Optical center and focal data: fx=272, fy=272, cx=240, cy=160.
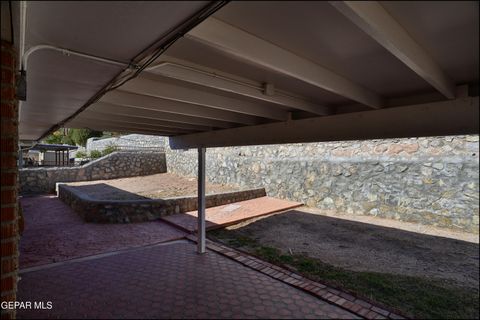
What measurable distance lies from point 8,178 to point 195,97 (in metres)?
1.77

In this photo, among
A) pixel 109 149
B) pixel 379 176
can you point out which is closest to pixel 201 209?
pixel 379 176

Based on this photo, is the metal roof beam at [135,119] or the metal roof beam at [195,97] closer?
the metal roof beam at [195,97]

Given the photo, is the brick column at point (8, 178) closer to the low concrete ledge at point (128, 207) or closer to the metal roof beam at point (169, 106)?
the metal roof beam at point (169, 106)

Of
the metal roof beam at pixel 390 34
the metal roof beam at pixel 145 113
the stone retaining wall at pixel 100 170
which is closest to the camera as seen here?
the metal roof beam at pixel 390 34

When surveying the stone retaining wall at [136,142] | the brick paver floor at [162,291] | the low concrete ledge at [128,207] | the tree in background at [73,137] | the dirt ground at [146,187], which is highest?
the tree in background at [73,137]

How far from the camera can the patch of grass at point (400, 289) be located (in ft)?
10.7

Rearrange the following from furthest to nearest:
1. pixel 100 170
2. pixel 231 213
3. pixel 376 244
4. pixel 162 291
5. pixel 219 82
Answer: pixel 100 170
pixel 231 213
pixel 376 244
pixel 162 291
pixel 219 82

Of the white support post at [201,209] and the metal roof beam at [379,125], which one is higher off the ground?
the metal roof beam at [379,125]

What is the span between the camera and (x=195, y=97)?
2.86m

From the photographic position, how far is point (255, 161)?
1127cm

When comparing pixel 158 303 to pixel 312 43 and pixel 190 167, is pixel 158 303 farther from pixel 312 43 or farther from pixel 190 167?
pixel 190 167

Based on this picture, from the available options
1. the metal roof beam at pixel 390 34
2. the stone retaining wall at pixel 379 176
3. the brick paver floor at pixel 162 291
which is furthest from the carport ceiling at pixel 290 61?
the stone retaining wall at pixel 379 176

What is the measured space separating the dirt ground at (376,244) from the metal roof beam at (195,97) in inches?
123

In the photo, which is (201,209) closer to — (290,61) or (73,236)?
(73,236)
